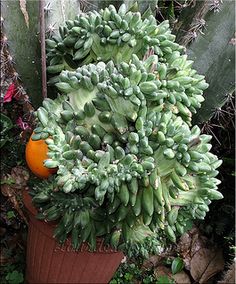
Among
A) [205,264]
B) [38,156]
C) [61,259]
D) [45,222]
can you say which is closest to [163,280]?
[205,264]

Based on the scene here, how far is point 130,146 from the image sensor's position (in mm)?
1043

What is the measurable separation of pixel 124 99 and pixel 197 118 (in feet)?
1.52

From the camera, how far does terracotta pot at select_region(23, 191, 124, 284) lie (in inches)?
54.7

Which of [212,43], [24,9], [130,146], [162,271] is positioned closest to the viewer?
[130,146]

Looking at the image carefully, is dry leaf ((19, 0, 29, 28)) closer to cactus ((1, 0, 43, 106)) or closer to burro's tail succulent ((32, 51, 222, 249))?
cactus ((1, 0, 43, 106))

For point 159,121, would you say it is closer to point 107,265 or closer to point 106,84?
point 106,84

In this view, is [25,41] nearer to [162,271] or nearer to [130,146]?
[130,146]

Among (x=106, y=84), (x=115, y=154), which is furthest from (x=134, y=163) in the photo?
(x=106, y=84)

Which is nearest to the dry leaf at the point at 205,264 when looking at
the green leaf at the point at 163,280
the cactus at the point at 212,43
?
the green leaf at the point at 163,280

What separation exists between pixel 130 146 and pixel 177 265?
99 centimetres

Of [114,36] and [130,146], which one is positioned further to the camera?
[114,36]

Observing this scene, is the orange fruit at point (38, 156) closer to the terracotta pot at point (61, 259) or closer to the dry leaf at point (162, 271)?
the terracotta pot at point (61, 259)

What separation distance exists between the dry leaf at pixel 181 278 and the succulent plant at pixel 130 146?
0.79 m

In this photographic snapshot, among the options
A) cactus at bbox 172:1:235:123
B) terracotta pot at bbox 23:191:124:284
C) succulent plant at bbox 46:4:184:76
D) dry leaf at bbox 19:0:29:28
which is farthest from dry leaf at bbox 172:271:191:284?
dry leaf at bbox 19:0:29:28
